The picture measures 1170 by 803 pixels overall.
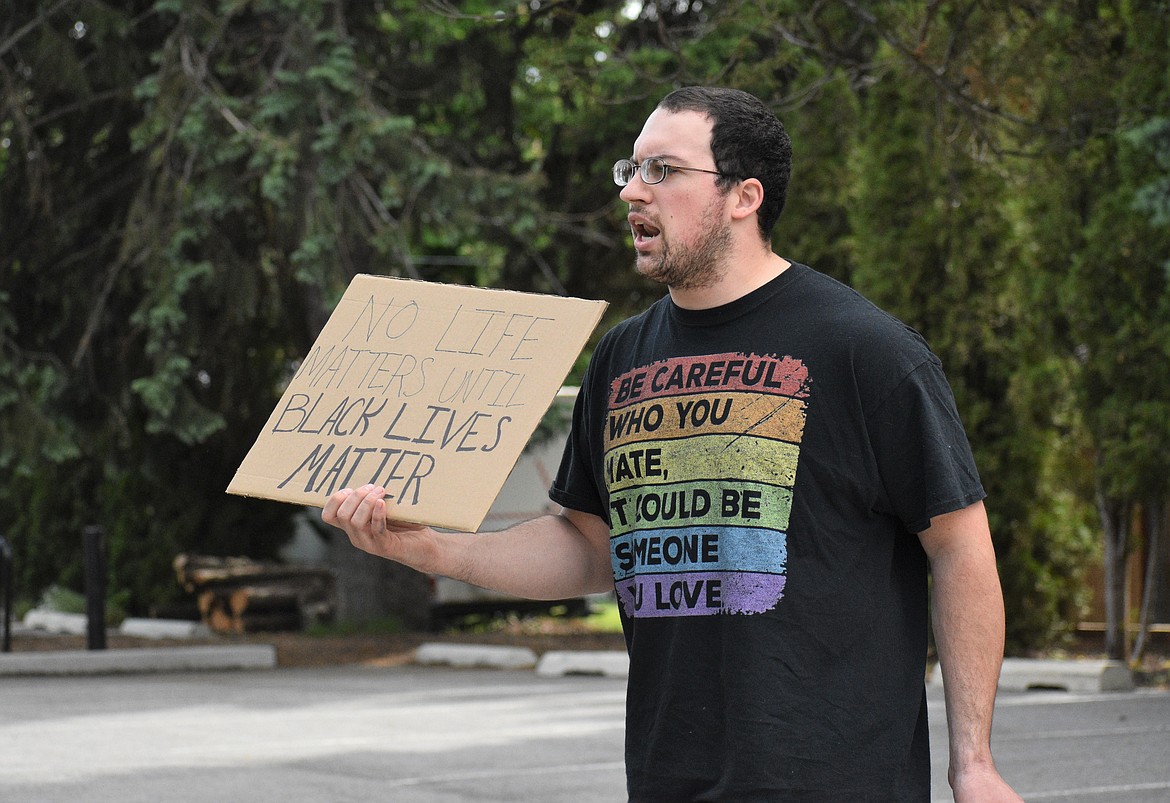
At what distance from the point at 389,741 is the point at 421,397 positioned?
292 inches

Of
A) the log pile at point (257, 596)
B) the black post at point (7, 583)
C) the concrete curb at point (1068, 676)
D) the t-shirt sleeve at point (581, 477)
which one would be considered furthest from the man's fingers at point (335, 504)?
the log pile at point (257, 596)

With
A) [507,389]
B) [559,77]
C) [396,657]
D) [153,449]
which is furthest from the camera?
[153,449]

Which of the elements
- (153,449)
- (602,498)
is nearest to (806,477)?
(602,498)

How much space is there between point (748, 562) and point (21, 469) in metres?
14.4

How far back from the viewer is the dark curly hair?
3070mm

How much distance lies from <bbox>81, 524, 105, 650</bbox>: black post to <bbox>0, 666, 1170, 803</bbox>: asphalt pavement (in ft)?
4.05

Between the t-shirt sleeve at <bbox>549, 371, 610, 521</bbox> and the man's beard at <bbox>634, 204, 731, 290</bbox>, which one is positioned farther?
the t-shirt sleeve at <bbox>549, 371, 610, 521</bbox>

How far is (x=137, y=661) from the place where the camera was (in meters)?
15.9

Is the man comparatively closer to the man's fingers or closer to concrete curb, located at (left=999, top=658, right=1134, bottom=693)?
the man's fingers

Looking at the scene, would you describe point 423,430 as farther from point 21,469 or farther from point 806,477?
point 21,469

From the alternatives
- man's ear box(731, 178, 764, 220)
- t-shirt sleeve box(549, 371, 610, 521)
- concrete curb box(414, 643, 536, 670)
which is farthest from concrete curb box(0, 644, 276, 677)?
man's ear box(731, 178, 764, 220)

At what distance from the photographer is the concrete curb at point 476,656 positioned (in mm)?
16484

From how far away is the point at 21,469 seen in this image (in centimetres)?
1619

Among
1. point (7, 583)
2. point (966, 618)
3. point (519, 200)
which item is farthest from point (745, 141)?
point (7, 583)
